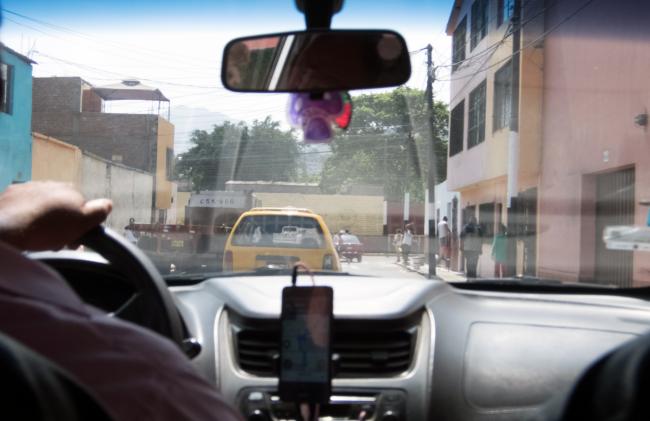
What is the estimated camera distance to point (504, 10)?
971cm

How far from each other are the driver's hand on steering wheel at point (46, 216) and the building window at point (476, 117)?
580 cm

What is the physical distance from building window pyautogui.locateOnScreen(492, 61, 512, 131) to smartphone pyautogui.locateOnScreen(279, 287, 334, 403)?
846cm

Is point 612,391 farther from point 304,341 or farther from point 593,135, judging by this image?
point 593,135

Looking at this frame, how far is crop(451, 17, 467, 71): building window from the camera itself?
236 inches

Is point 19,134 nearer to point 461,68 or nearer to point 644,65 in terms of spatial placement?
point 461,68

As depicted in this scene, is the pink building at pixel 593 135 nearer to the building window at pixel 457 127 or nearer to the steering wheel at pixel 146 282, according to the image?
the building window at pixel 457 127

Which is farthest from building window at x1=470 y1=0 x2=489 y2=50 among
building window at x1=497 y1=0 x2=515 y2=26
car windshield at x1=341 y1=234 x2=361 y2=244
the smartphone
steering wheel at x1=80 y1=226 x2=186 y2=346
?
steering wheel at x1=80 y1=226 x2=186 y2=346

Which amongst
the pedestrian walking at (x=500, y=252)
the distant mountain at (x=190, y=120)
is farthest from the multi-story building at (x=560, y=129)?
the distant mountain at (x=190, y=120)

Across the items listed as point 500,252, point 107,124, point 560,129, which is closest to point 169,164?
point 107,124

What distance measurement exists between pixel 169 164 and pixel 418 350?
16.5 ft

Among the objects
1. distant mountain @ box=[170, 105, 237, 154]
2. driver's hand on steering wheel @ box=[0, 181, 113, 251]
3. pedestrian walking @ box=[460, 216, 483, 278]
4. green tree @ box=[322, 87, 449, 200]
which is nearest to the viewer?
driver's hand on steering wheel @ box=[0, 181, 113, 251]

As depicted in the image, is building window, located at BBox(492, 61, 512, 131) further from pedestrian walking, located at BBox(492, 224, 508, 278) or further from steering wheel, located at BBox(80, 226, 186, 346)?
steering wheel, located at BBox(80, 226, 186, 346)

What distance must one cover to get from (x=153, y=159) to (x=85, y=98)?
2.11 m

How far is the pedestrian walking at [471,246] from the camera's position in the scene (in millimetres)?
8086
